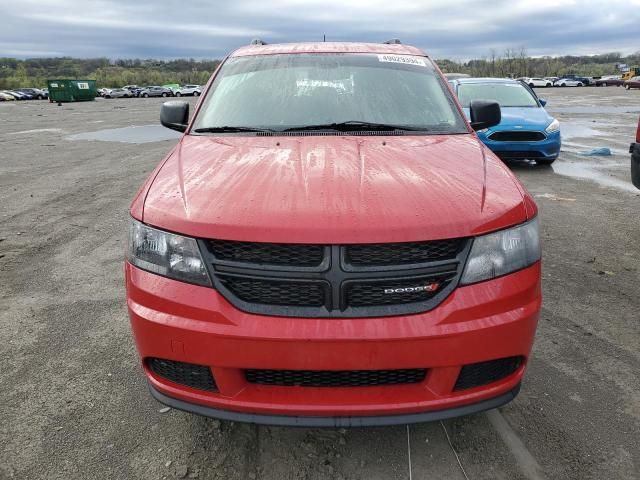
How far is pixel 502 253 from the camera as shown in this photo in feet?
6.43

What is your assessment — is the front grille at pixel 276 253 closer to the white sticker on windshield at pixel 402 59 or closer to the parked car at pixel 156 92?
the white sticker on windshield at pixel 402 59

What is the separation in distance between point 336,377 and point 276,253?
524 millimetres

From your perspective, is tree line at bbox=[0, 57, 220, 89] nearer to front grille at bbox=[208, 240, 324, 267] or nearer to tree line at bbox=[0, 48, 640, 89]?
tree line at bbox=[0, 48, 640, 89]

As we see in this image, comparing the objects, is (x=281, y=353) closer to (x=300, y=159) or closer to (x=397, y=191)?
(x=397, y=191)

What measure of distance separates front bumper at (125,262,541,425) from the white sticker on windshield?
212cm

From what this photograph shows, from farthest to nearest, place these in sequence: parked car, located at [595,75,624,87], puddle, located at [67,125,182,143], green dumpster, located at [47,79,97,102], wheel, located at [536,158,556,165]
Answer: parked car, located at [595,75,624,87], green dumpster, located at [47,79,97,102], puddle, located at [67,125,182,143], wheel, located at [536,158,556,165]

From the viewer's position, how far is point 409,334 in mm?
1791

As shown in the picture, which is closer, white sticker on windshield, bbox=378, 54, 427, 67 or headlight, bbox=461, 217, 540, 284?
headlight, bbox=461, 217, 540, 284

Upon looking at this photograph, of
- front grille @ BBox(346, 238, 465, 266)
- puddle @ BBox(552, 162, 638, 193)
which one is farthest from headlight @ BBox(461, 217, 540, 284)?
puddle @ BBox(552, 162, 638, 193)

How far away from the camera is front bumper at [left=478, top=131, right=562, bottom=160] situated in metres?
8.62

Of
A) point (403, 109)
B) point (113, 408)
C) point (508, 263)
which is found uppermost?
point (403, 109)

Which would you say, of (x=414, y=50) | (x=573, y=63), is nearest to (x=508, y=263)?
(x=414, y=50)

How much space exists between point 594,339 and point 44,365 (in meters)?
3.37

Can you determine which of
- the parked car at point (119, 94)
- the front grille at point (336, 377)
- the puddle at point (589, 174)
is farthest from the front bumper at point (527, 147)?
the parked car at point (119, 94)
